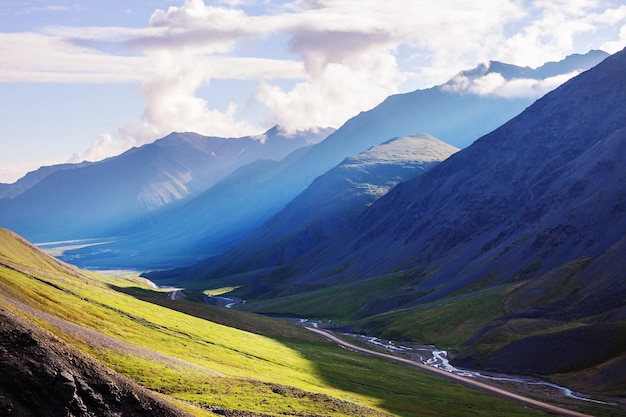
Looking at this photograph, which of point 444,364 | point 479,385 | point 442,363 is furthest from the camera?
point 442,363

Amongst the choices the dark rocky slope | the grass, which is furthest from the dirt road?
the dark rocky slope

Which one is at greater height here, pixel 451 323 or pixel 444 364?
pixel 451 323

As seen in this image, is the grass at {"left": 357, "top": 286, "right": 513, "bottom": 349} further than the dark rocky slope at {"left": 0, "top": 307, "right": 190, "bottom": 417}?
Yes

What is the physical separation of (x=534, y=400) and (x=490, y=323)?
59.2 meters

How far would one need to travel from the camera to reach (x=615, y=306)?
155 meters

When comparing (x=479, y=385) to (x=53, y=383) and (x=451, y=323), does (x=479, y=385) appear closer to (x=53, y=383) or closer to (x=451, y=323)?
(x=451, y=323)

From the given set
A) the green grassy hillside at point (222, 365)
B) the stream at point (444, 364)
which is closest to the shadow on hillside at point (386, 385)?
the green grassy hillside at point (222, 365)

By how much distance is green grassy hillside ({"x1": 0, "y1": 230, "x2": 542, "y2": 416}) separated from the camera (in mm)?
63938

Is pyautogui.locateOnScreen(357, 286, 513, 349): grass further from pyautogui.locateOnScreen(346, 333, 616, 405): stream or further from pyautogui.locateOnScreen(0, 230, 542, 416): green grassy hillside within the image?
pyautogui.locateOnScreen(0, 230, 542, 416): green grassy hillside

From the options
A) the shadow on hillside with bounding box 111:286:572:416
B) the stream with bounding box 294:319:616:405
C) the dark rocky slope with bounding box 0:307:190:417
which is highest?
the dark rocky slope with bounding box 0:307:190:417

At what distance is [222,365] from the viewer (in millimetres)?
87562

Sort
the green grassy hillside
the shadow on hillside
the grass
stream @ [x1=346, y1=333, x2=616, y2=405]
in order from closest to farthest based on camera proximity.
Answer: the green grassy hillside, the shadow on hillside, stream @ [x1=346, y1=333, x2=616, y2=405], the grass

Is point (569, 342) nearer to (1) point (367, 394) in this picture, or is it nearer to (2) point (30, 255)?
(1) point (367, 394)

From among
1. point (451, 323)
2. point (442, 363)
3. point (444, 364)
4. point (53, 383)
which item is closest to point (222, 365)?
point (53, 383)
